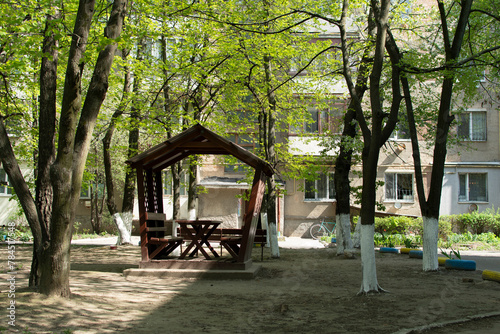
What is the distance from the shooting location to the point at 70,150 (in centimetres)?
725

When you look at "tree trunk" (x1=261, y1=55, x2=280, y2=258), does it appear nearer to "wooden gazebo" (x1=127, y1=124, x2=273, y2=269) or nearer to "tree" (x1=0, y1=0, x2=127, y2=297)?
"wooden gazebo" (x1=127, y1=124, x2=273, y2=269)

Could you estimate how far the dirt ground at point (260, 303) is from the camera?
6.18 metres

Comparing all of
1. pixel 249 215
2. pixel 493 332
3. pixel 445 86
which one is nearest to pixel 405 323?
pixel 493 332

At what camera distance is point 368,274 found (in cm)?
Result: 849

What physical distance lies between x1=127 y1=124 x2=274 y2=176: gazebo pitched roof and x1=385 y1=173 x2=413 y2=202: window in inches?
673

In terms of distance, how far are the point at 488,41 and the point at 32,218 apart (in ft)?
42.2

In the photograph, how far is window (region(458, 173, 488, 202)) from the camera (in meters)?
27.2

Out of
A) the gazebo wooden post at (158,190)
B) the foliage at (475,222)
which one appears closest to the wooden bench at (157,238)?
the gazebo wooden post at (158,190)

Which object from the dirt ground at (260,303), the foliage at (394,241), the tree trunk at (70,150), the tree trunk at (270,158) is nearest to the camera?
the dirt ground at (260,303)

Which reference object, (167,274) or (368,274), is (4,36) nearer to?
(167,274)

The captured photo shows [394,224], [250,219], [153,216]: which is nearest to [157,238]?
[153,216]

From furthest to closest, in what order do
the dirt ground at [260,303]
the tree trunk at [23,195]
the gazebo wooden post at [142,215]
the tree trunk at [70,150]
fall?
the gazebo wooden post at [142,215], the tree trunk at [23,195], the tree trunk at [70,150], the dirt ground at [260,303]

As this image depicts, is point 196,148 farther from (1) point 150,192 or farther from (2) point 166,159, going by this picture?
(1) point 150,192

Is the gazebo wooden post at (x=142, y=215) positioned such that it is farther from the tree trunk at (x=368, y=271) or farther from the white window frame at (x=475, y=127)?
the white window frame at (x=475, y=127)
